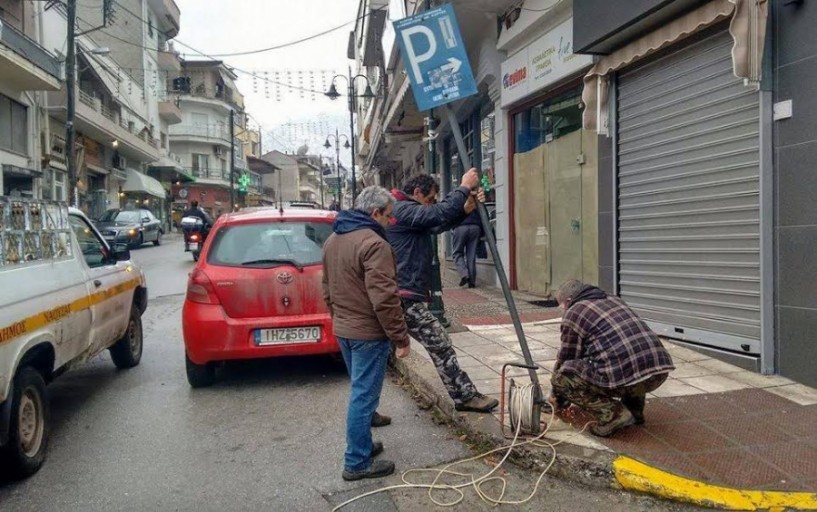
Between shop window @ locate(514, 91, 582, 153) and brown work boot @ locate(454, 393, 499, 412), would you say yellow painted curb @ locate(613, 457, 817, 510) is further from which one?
shop window @ locate(514, 91, 582, 153)

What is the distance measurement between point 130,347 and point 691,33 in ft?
20.7

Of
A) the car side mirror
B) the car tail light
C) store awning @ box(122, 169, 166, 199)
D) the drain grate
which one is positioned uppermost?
store awning @ box(122, 169, 166, 199)

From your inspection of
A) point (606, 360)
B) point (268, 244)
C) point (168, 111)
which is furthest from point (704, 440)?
point (168, 111)

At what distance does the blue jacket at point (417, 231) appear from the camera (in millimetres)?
4012

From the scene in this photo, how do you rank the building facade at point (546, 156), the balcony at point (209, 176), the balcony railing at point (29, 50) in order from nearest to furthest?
the building facade at point (546, 156) → the balcony railing at point (29, 50) → the balcony at point (209, 176)

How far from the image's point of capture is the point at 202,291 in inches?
215

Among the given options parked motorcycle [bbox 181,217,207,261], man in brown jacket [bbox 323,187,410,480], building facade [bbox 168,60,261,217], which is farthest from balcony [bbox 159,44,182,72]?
man in brown jacket [bbox 323,187,410,480]

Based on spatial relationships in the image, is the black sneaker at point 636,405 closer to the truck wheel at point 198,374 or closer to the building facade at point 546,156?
the truck wheel at point 198,374

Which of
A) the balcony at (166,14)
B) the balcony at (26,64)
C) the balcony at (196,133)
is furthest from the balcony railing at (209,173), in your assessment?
the balcony at (166,14)

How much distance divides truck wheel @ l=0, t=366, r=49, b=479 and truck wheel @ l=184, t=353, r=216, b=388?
1564mm

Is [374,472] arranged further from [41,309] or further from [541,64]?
[541,64]

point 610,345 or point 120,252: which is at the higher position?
point 120,252

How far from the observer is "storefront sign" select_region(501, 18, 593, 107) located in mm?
8039

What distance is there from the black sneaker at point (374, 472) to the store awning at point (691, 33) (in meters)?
3.96
